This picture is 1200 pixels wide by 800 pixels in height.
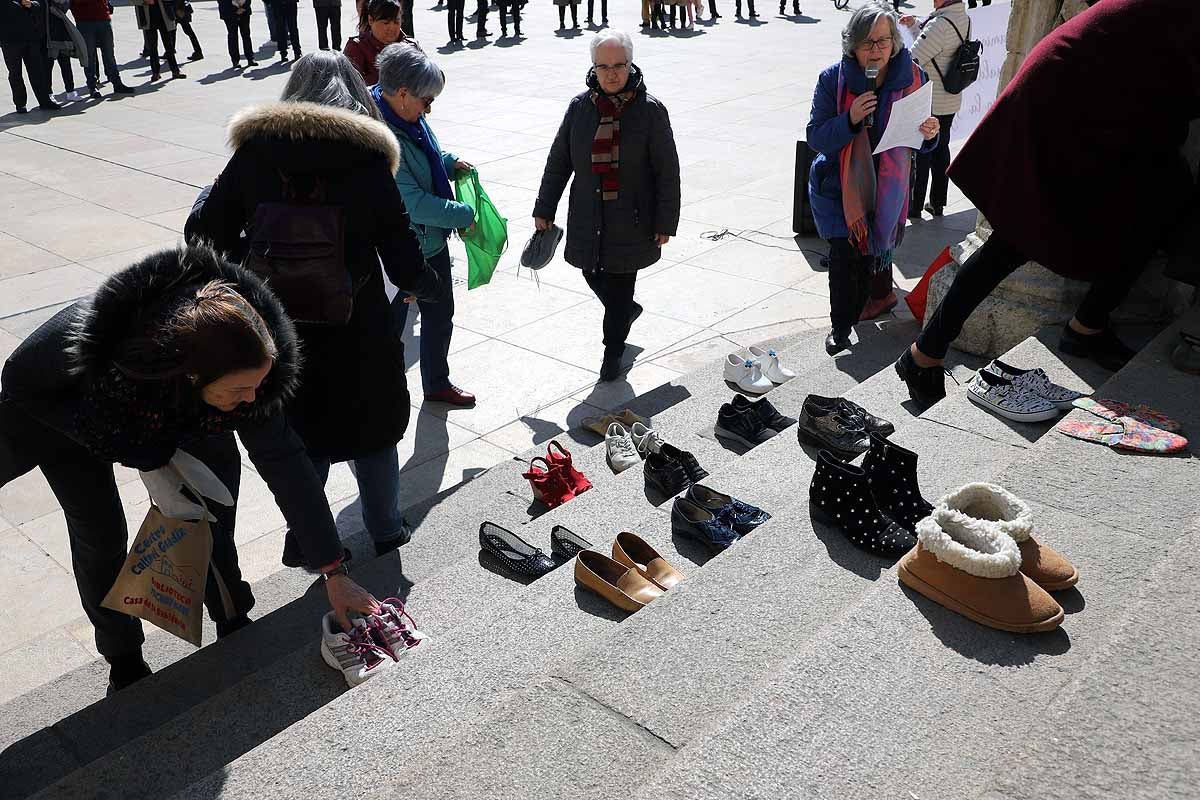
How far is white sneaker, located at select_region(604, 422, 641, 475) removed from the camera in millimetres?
4754

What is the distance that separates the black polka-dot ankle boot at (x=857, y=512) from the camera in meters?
3.15

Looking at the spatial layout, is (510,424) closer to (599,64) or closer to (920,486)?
(599,64)

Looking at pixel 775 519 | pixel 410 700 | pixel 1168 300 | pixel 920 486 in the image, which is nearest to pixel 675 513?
pixel 775 519

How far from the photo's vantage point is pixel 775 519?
342 cm

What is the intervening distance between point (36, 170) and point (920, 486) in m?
10.6

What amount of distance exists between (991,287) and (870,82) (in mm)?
1748

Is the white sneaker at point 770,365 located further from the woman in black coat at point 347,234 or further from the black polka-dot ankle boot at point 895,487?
the black polka-dot ankle boot at point 895,487

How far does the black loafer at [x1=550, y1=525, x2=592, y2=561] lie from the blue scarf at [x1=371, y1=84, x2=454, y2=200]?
2084 millimetres

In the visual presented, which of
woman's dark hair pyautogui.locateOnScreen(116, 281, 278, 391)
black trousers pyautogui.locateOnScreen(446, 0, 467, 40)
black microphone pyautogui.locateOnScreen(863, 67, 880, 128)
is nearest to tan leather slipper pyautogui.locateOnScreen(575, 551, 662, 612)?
woman's dark hair pyautogui.locateOnScreen(116, 281, 278, 391)

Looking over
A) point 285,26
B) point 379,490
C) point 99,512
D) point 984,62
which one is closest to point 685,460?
point 379,490

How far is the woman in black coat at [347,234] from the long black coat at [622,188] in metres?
1.78

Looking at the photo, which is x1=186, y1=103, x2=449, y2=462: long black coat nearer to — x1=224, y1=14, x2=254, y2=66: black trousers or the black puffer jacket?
the black puffer jacket

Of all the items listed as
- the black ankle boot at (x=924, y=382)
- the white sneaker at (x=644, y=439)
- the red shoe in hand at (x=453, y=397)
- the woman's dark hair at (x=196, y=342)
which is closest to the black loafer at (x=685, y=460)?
the white sneaker at (x=644, y=439)

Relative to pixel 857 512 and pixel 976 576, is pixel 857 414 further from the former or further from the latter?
pixel 976 576
